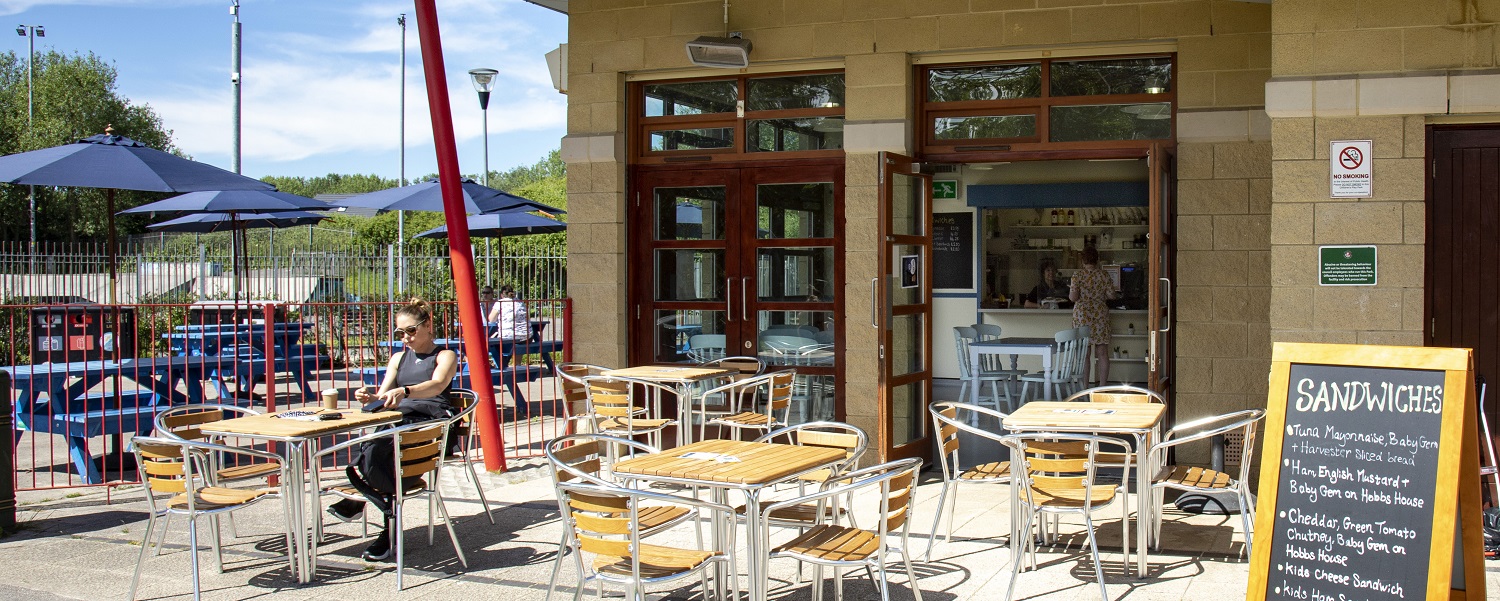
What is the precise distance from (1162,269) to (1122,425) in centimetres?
219

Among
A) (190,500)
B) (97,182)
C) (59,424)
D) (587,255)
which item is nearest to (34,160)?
(97,182)

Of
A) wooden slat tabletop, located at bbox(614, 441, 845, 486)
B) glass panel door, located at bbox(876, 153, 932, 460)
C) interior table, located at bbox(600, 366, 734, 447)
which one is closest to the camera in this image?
wooden slat tabletop, located at bbox(614, 441, 845, 486)

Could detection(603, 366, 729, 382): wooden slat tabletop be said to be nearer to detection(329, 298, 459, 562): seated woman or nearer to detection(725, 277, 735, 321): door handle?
detection(725, 277, 735, 321): door handle

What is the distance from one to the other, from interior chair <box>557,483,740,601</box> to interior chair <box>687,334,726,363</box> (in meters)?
4.09

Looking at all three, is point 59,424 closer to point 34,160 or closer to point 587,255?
point 34,160

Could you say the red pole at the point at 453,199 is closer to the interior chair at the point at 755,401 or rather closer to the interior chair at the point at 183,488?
the interior chair at the point at 755,401

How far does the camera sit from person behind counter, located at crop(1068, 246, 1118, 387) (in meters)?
10.8

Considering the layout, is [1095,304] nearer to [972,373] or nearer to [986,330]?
[986,330]

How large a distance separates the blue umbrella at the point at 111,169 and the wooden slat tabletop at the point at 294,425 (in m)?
3.42

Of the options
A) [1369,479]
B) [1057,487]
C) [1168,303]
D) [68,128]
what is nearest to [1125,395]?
[1168,303]

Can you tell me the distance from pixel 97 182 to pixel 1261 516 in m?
7.58

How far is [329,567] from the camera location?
5.63m

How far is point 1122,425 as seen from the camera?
5.20 meters

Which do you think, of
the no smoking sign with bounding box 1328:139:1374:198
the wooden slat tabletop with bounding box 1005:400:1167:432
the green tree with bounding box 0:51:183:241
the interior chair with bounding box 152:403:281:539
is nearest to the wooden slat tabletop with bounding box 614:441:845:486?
the wooden slat tabletop with bounding box 1005:400:1167:432
